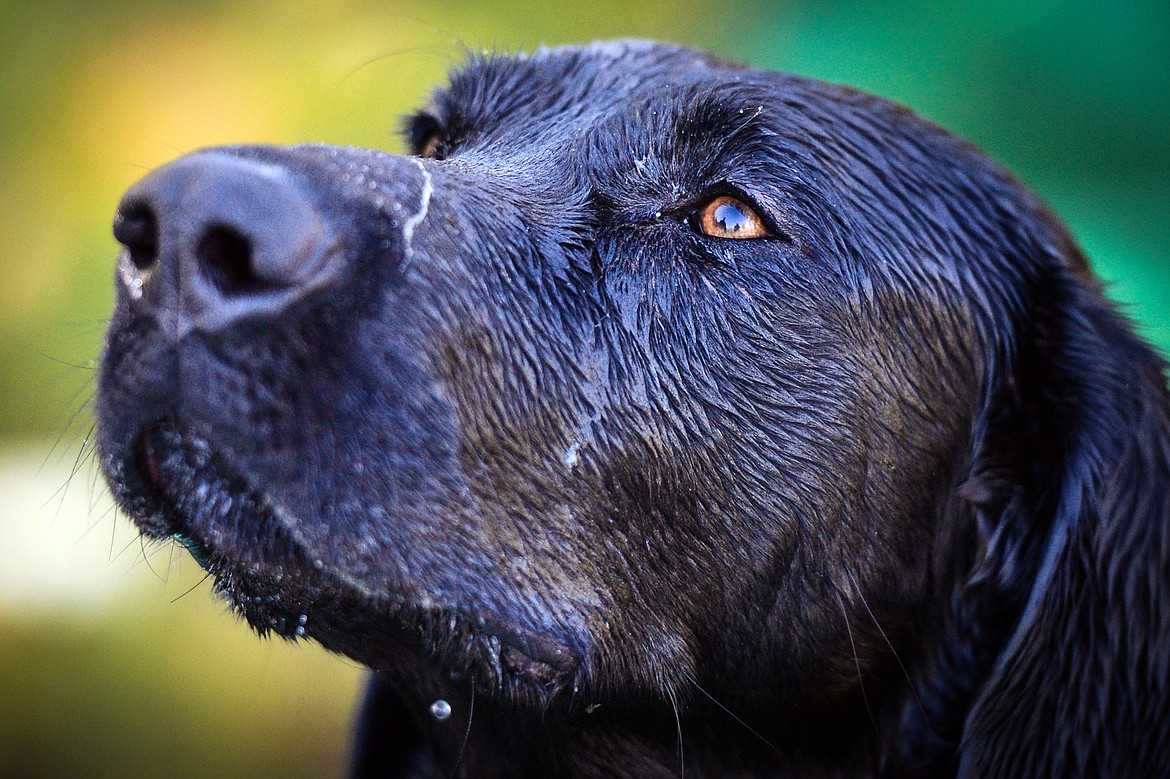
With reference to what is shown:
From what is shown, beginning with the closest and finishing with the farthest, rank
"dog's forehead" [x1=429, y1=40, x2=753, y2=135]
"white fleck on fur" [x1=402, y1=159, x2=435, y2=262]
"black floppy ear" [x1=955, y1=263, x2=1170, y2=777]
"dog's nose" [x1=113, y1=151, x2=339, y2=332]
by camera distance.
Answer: "dog's nose" [x1=113, y1=151, x2=339, y2=332] < "white fleck on fur" [x1=402, y1=159, x2=435, y2=262] < "black floppy ear" [x1=955, y1=263, x2=1170, y2=777] < "dog's forehead" [x1=429, y1=40, x2=753, y2=135]

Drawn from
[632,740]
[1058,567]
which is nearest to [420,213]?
[632,740]

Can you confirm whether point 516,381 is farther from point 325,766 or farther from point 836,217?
point 325,766

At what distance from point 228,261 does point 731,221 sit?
93cm

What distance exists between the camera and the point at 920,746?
7.02 ft

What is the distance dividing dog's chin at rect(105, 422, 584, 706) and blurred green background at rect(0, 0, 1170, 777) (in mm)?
1576

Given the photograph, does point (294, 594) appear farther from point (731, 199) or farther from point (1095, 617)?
point (1095, 617)

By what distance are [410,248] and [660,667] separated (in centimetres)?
89

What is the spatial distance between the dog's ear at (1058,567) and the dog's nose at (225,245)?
141 centimetres

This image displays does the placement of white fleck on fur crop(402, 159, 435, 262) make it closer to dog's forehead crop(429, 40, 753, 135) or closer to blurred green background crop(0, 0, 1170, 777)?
dog's forehead crop(429, 40, 753, 135)

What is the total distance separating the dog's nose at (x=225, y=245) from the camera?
142 cm

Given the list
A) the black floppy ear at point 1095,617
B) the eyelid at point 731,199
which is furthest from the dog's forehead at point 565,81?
the black floppy ear at point 1095,617

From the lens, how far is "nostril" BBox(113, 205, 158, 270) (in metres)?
1.49

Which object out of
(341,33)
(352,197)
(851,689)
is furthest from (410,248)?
(341,33)

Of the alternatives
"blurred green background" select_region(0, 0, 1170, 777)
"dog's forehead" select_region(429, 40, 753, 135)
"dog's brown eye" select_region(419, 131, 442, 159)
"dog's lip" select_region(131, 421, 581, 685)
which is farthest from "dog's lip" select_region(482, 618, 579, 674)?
"blurred green background" select_region(0, 0, 1170, 777)
